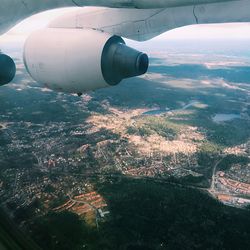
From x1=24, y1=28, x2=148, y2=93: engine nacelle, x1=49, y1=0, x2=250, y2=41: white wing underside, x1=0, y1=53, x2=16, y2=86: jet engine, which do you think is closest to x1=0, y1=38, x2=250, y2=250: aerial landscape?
x1=0, y1=53, x2=16, y2=86: jet engine

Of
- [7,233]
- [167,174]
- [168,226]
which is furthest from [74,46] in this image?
[167,174]

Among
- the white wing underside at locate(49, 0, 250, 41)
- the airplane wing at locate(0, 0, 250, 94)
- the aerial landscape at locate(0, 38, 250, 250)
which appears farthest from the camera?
the aerial landscape at locate(0, 38, 250, 250)

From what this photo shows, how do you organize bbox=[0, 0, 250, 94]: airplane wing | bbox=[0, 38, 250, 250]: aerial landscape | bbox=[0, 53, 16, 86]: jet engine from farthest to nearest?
bbox=[0, 38, 250, 250]: aerial landscape
bbox=[0, 53, 16, 86]: jet engine
bbox=[0, 0, 250, 94]: airplane wing

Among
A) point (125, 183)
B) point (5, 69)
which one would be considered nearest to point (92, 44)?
point (5, 69)

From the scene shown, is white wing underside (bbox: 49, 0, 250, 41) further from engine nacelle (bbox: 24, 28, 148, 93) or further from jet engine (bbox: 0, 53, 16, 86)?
jet engine (bbox: 0, 53, 16, 86)

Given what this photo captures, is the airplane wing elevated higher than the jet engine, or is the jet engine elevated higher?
the airplane wing

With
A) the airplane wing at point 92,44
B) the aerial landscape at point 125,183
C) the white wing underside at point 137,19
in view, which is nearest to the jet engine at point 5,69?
the airplane wing at point 92,44
